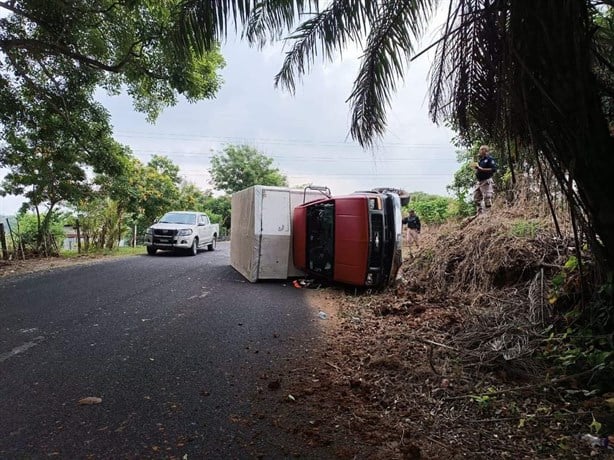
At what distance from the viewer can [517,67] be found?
2.76 metres

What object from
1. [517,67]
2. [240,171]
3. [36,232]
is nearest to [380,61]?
[517,67]

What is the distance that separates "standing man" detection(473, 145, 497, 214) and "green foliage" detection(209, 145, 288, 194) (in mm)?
29422

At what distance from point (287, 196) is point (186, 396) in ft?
21.3

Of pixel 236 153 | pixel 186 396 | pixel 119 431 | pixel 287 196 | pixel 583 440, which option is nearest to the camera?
pixel 583 440

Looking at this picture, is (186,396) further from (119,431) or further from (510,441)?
(510,441)

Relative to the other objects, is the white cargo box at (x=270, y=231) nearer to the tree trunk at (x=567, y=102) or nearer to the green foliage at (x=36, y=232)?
the tree trunk at (x=567, y=102)

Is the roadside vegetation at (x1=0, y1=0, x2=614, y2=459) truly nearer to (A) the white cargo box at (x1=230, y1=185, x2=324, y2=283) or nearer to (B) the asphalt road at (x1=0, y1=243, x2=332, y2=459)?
(B) the asphalt road at (x1=0, y1=243, x2=332, y2=459)

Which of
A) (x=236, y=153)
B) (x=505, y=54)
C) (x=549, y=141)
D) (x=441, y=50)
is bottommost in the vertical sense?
(x=549, y=141)

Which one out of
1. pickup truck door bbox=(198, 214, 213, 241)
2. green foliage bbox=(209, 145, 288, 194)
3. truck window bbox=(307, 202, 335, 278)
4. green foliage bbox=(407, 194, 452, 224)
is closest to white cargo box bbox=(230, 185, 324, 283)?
truck window bbox=(307, 202, 335, 278)

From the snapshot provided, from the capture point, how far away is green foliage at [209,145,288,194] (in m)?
37.2

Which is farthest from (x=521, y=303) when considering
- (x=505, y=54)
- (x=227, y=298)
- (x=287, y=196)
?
(x=287, y=196)

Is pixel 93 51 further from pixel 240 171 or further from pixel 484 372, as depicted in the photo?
pixel 240 171

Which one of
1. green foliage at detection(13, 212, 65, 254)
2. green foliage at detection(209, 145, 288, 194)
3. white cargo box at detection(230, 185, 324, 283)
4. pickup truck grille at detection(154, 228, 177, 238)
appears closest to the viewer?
white cargo box at detection(230, 185, 324, 283)

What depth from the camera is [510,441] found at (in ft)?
8.22
